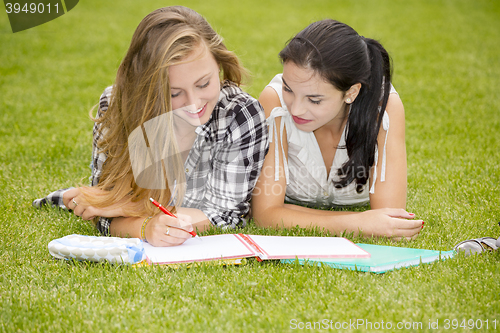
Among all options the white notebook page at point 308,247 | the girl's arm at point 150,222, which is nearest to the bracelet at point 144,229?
the girl's arm at point 150,222

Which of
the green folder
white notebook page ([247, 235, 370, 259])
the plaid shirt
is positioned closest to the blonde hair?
the plaid shirt

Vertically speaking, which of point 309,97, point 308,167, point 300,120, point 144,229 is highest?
point 309,97

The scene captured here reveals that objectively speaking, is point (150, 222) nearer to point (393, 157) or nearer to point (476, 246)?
point (393, 157)

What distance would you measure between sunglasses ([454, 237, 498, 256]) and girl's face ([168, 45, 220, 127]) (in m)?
1.42

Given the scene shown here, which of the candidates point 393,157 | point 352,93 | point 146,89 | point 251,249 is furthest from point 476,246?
point 146,89

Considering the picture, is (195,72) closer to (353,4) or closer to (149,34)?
(149,34)

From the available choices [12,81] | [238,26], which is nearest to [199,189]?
[12,81]

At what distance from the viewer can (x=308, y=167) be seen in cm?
300

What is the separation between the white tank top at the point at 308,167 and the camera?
2898 mm

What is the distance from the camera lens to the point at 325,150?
118 inches

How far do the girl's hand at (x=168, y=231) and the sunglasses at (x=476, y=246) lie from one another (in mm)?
1320

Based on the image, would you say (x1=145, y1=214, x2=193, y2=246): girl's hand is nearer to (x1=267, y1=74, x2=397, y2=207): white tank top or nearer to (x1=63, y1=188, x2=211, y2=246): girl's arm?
(x1=63, y1=188, x2=211, y2=246): girl's arm

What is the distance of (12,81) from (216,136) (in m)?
4.82

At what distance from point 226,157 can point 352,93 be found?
76 centimetres
